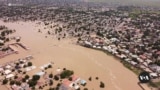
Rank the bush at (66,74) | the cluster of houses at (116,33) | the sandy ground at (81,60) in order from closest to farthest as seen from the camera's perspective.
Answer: the sandy ground at (81,60)
the bush at (66,74)
the cluster of houses at (116,33)

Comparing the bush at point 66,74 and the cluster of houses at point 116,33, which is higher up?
the cluster of houses at point 116,33

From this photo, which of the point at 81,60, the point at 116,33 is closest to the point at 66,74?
the point at 81,60

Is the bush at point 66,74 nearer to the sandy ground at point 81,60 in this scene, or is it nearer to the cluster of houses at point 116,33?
the sandy ground at point 81,60

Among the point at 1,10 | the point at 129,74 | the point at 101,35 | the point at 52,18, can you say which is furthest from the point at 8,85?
the point at 1,10

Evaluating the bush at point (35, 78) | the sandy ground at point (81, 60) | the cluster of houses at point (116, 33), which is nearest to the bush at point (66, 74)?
the sandy ground at point (81, 60)

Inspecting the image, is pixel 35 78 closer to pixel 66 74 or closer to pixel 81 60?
pixel 66 74

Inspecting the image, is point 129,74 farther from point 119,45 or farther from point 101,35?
point 101,35

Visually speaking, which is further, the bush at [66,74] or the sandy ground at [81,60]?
the bush at [66,74]

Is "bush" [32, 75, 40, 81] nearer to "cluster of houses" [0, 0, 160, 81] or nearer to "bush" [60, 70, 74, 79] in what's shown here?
"bush" [60, 70, 74, 79]

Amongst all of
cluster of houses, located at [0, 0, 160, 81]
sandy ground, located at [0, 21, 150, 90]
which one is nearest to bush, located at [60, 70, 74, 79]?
sandy ground, located at [0, 21, 150, 90]
